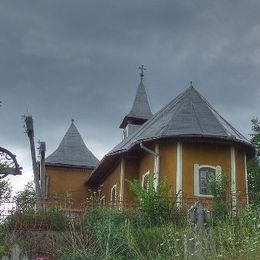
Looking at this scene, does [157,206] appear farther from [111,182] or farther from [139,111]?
[139,111]

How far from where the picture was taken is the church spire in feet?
120

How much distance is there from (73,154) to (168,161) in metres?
14.1

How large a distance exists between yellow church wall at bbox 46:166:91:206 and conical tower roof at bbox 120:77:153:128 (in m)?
4.09

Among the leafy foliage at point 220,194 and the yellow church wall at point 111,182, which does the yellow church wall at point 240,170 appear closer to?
the leafy foliage at point 220,194

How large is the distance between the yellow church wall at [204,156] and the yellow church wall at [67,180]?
12.0 meters

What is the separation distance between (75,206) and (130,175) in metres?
10.3

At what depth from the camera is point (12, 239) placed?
1372 centimetres

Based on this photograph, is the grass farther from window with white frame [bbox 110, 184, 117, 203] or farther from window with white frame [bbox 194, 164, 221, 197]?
window with white frame [bbox 110, 184, 117, 203]

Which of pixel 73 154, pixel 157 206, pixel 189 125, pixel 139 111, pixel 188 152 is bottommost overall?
pixel 157 206

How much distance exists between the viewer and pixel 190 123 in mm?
23672

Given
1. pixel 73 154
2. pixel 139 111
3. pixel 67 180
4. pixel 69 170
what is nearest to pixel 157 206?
pixel 67 180

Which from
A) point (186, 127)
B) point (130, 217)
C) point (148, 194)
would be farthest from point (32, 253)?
point (186, 127)

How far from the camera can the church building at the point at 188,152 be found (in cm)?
2259

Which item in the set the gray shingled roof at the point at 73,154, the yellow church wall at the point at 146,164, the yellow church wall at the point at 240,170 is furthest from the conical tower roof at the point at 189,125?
the gray shingled roof at the point at 73,154
